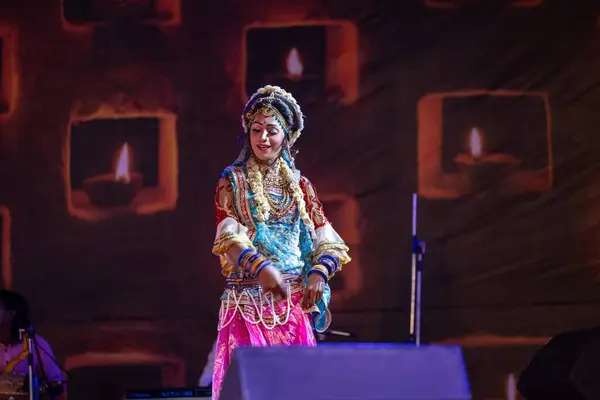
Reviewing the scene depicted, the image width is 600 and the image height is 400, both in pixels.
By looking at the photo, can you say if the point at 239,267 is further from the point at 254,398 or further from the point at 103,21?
the point at 103,21

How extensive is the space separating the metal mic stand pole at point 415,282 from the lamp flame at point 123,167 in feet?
5.22

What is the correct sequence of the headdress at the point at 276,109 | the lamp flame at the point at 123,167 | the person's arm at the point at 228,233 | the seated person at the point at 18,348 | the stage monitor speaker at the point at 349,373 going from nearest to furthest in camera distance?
the stage monitor speaker at the point at 349,373 → the person's arm at the point at 228,233 → the headdress at the point at 276,109 → the seated person at the point at 18,348 → the lamp flame at the point at 123,167

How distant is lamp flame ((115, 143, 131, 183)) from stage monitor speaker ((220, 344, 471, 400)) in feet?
10.5

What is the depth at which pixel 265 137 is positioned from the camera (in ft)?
10.8

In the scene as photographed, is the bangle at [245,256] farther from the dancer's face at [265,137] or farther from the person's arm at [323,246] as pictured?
the dancer's face at [265,137]

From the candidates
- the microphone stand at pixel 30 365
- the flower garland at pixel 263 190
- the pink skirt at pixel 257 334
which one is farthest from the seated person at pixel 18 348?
the flower garland at pixel 263 190

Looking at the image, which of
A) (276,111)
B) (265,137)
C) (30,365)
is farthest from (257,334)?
(30,365)

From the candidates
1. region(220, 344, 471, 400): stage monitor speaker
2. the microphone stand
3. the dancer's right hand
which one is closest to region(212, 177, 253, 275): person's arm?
the dancer's right hand

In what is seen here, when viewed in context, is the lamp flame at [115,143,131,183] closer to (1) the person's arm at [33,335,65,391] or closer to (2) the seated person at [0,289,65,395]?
(2) the seated person at [0,289,65,395]

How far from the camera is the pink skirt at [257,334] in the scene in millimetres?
3168

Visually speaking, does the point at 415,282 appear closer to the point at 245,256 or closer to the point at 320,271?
the point at 320,271

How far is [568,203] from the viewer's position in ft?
17.1

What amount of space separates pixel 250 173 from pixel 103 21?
2143mm

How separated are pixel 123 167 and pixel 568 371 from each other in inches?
120
